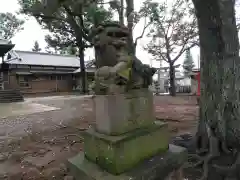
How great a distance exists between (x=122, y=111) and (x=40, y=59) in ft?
92.4

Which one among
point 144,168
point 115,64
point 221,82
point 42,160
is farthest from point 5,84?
point 221,82

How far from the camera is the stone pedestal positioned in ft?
6.98

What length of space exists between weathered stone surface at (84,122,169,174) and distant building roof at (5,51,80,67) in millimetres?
23652

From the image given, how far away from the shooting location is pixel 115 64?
7.51ft

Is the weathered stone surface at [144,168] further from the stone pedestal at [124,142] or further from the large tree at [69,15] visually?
the large tree at [69,15]

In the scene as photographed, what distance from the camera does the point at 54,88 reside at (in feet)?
81.9

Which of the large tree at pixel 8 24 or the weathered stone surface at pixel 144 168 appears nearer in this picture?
the weathered stone surface at pixel 144 168

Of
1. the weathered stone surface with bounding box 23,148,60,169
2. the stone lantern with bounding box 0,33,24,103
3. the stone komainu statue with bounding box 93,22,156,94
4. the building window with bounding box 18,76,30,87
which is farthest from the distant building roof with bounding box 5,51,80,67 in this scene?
the stone komainu statue with bounding box 93,22,156,94

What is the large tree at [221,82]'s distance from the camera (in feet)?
10.0

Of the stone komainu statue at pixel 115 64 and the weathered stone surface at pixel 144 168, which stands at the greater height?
the stone komainu statue at pixel 115 64

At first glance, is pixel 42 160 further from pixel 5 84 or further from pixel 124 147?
pixel 5 84

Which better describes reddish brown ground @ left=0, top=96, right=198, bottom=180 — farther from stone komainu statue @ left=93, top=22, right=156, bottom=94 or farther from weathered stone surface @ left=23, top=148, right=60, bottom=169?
stone komainu statue @ left=93, top=22, right=156, bottom=94

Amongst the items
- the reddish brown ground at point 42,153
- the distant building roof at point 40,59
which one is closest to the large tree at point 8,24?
the distant building roof at point 40,59

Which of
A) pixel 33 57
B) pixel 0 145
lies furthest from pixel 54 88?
pixel 0 145
